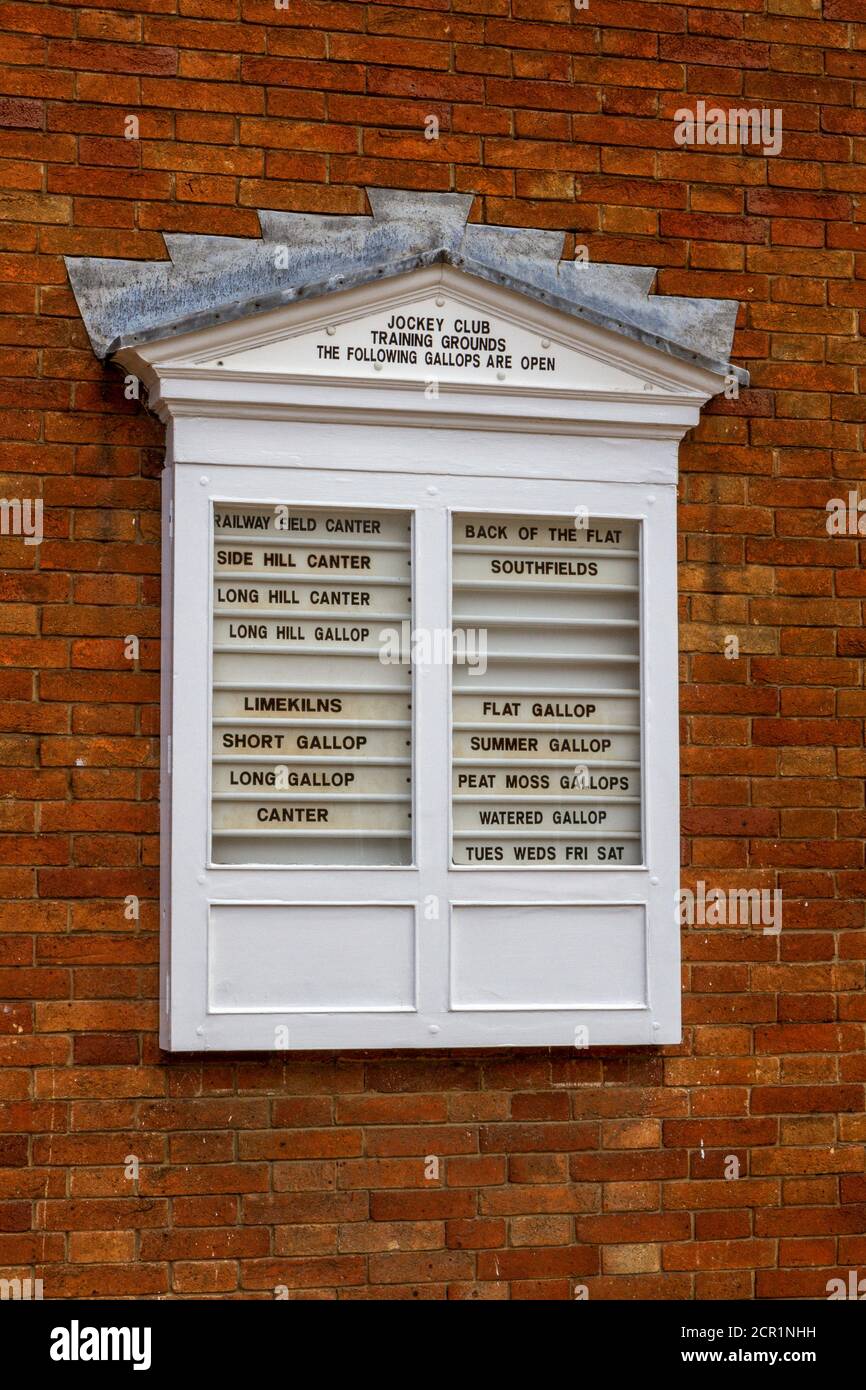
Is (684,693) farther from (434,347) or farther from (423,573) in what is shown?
(434,347)

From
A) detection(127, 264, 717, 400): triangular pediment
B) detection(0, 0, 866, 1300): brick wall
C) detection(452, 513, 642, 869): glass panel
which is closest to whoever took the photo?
detection(0, 0, 866, 1300): brick wall

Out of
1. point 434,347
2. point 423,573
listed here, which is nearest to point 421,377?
point 434,347

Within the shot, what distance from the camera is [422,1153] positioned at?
6383mm

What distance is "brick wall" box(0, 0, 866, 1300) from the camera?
6.19 m

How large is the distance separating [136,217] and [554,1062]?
10.6ft

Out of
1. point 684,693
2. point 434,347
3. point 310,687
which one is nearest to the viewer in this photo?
point 310,687

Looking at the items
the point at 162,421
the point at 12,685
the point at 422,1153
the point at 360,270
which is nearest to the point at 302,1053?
the point at 422,1153

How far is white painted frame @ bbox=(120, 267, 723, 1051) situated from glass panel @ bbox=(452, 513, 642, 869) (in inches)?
3.1

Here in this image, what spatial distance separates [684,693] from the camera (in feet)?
22.0

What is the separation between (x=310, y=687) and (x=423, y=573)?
0.55 meters

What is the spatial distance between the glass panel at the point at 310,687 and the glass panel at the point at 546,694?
0.24m

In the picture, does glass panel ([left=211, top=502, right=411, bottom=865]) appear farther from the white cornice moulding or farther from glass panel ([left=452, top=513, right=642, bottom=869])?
the white cornice moulding

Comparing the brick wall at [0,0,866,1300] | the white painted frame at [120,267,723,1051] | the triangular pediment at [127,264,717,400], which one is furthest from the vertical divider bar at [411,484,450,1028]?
the triangular pediment at [127,264,717,400]

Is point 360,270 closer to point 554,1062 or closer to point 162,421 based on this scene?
point 162,421
